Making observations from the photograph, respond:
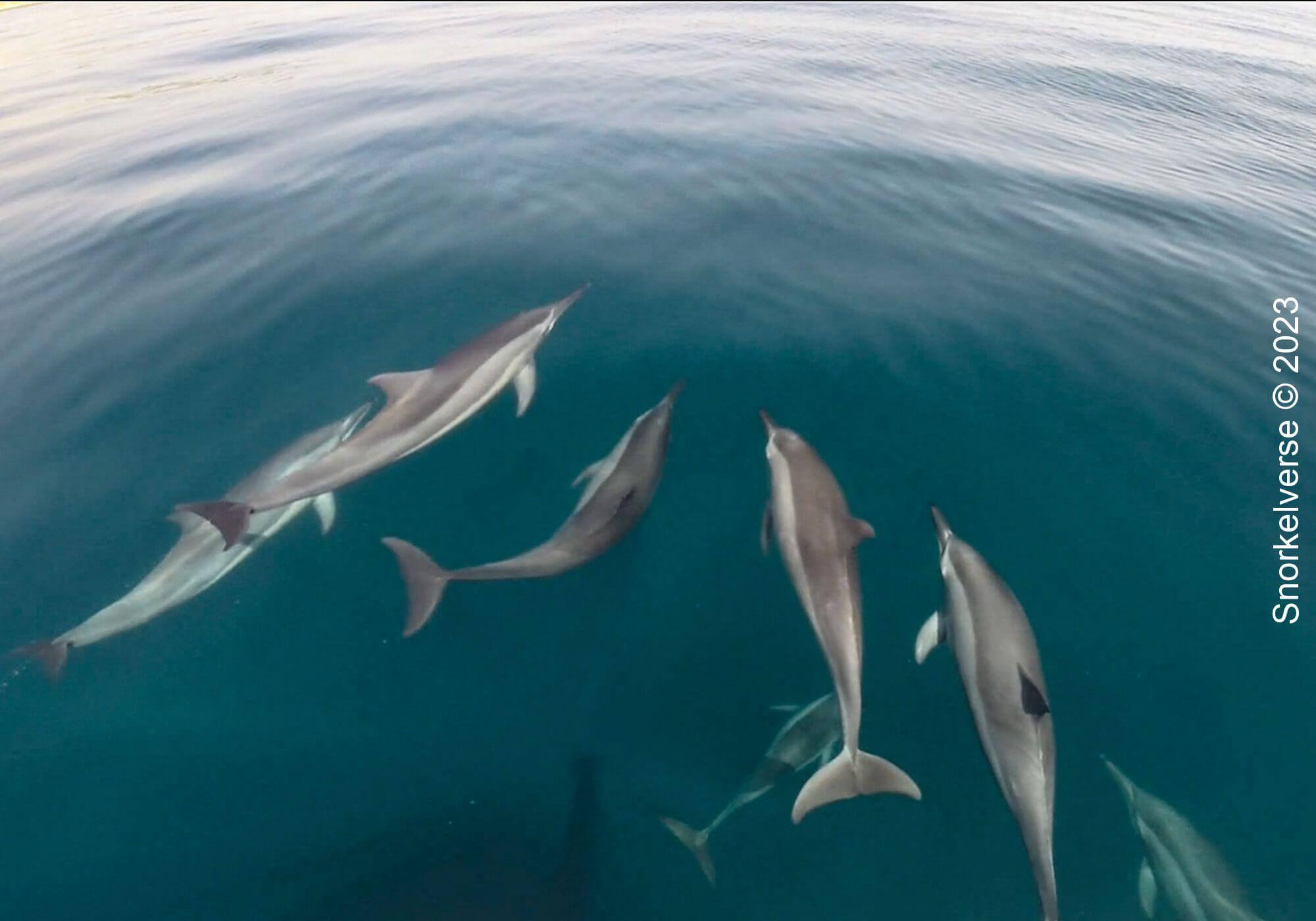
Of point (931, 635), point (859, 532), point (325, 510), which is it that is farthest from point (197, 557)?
point (931, 635)

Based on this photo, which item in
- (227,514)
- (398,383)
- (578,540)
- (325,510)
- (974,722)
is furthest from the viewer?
(398,383)

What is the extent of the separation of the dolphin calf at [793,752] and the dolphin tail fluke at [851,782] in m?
0.38

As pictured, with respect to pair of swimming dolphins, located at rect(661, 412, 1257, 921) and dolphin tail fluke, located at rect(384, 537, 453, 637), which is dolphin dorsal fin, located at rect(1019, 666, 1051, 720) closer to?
pair of swimming dolphins, located at rect(661, 412, 1257, 921)

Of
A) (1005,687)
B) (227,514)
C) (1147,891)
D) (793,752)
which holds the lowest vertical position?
(1147,891)

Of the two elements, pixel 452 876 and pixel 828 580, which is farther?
pixel 828 580

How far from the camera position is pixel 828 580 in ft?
22.2

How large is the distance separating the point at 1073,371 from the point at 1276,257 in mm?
6234

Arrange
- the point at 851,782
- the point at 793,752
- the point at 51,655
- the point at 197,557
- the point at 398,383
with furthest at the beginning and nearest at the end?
the point at 398,383, the point at 197,557, the point at 51,655, the point at 793,752, the point at 851,782

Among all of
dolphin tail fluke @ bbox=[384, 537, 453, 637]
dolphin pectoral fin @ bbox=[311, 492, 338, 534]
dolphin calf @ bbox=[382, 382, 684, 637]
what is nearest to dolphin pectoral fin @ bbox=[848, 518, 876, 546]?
dolphin calf @ bbox=[382, 382, 684, 637]

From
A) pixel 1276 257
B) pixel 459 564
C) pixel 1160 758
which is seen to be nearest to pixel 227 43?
pixel 459 564

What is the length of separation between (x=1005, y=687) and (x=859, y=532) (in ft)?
5.67

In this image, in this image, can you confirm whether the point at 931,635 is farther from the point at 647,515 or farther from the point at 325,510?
the point at 325,510

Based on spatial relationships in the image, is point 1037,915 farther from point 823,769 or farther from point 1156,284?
point 1156,284

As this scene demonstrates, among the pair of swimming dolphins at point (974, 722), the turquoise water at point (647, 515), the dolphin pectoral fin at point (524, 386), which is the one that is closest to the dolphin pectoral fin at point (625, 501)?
the turquoise water at point (647, 515)
